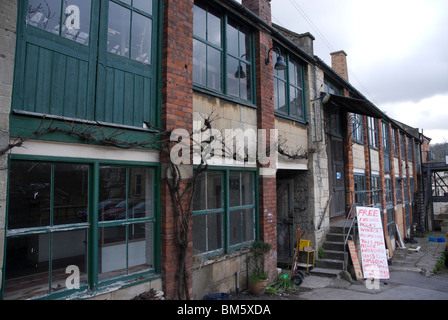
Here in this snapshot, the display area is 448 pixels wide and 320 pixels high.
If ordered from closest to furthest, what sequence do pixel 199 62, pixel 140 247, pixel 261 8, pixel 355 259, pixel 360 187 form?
pixel 140 247
pixel 199 62
pixel 261 8
pixel 355 259
pixel 360 187

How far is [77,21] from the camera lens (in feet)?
14.1

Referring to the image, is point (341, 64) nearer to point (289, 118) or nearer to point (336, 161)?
point (336, 161)

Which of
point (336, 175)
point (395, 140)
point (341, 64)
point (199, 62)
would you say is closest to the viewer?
point (199, 62)

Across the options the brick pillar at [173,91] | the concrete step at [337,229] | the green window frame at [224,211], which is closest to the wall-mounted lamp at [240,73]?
the brick pillar at [173,91]

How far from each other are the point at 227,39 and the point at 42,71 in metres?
4.12

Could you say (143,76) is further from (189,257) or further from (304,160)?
(304,160)

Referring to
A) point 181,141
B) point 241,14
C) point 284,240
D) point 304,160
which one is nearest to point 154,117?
point 181,141

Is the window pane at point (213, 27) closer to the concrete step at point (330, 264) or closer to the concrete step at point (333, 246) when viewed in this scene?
the concrete step at point (330, 264)

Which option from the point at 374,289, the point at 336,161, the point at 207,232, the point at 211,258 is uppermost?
the point at 336,161

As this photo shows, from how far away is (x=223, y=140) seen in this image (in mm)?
6391

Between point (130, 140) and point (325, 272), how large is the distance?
650 centimetres

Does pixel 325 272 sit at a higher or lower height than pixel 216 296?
lower

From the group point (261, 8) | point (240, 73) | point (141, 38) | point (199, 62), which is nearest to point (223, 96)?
point (199, 62)

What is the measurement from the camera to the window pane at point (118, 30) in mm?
4684
